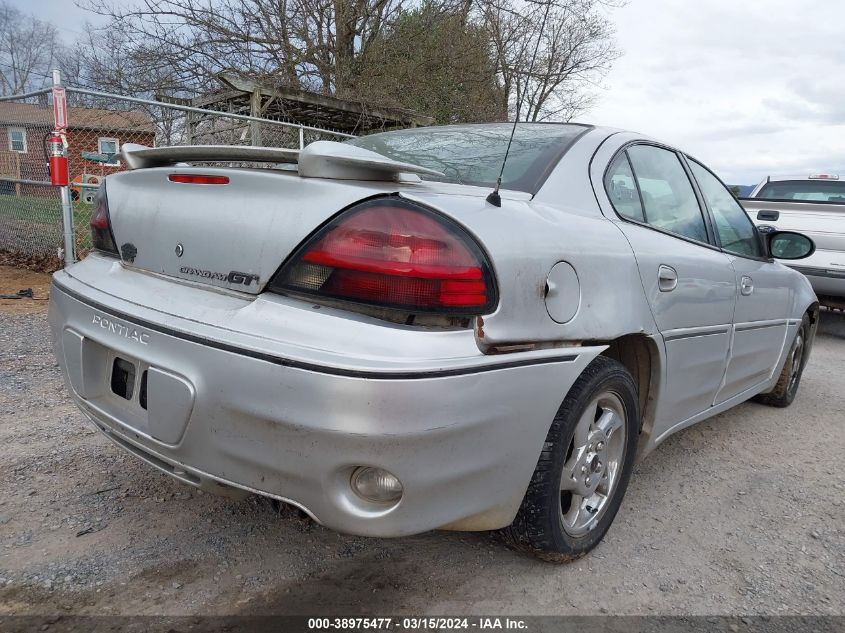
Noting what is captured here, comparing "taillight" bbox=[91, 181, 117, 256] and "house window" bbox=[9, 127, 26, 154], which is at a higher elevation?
"taillight" bbox=[91, 181, 117, 256]

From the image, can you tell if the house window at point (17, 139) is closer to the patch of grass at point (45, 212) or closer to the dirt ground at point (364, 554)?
the patch of grass at point (45, 212)

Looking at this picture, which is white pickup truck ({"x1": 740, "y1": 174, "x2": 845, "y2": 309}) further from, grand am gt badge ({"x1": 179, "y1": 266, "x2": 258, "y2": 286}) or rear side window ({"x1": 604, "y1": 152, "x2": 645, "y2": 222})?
grand am gt badge ({"x1": 179, "y1": 266, "x2": 258, "y2": 286})

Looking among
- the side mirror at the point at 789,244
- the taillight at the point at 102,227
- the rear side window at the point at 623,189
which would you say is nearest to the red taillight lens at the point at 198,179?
the taillight at the point at 102,227

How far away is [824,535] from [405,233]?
210 centimetres

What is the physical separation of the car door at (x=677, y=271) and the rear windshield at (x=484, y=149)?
0.26 m

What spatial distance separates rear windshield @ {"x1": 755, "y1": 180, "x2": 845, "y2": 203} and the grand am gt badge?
9.17 meters

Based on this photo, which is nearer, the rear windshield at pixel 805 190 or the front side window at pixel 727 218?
the front side window at pixel 727 218

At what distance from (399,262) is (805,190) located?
9.38m

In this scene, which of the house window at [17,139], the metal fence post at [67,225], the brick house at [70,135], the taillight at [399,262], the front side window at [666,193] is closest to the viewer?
the taillight at [399,262]

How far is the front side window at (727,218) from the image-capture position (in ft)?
10.1

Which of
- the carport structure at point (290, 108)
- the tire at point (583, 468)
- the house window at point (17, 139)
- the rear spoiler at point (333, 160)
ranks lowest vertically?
the tire at point (583, 468)

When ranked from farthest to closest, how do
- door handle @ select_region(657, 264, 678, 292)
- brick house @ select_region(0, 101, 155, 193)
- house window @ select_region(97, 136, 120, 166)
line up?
1. house window @ select_region(97, 136, 120, 166)
2. brick house @ select_region(0, 101, 155, 193)
3. door handle @ select_region(657, 264, 678, 292)

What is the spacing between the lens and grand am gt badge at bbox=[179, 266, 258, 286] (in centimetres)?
171

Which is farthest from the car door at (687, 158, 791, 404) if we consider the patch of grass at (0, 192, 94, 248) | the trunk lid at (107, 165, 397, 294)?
the patch of grass at (0, 192, 94, 248)
